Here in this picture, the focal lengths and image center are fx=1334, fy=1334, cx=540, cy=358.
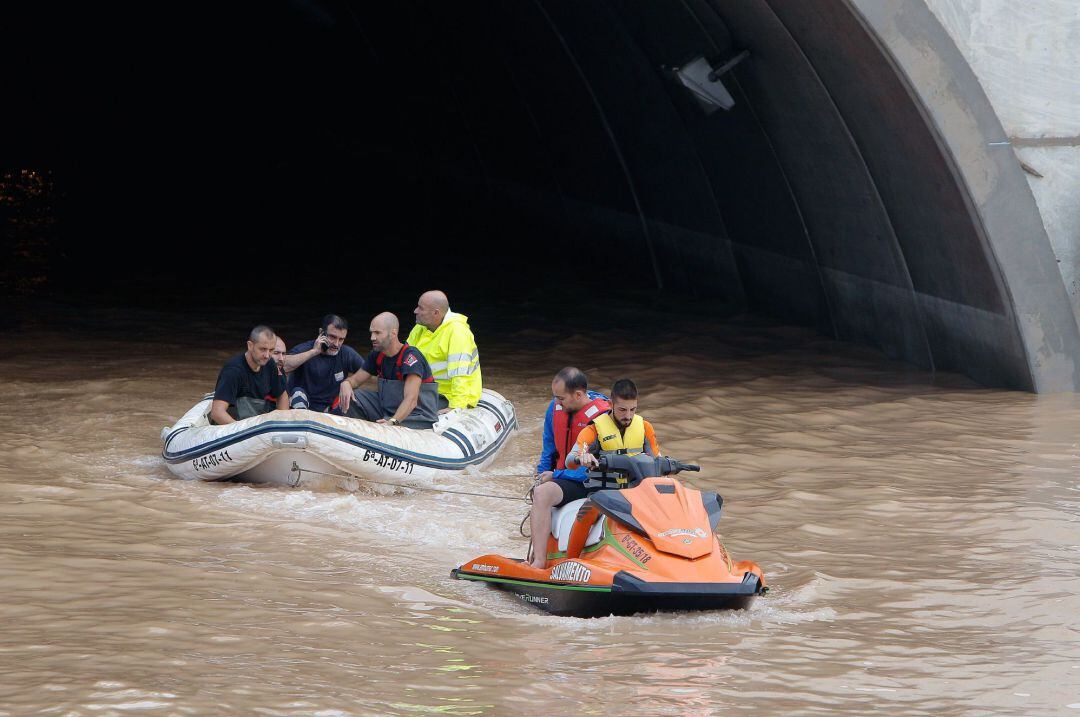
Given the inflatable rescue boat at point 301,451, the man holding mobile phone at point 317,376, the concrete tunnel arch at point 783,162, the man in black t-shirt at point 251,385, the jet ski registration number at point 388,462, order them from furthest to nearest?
the concrete tunnel arch at point 783,162 < the man holding mobile phone at point 317,376 < the man in black t-shirt at point 251,385 < the jet ski registration number at point 388,462 < the inflatable rescue boat at point 301,451

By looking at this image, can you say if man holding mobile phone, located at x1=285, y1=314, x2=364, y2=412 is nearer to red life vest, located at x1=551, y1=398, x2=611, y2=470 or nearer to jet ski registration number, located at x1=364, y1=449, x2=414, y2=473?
jet ski registration number, located at x1=364, y1=449, x2=414, y2=473

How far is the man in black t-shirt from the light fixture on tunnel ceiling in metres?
6.27

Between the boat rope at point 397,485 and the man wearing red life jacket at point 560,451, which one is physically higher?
the man wearing red life jacket at point 560,451

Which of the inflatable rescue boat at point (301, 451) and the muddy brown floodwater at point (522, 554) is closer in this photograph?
the muddy brown floodwater at point (522, 554)

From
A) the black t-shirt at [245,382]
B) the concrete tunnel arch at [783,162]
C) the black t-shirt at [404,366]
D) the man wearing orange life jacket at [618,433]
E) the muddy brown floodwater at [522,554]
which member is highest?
the concrete tunnel arch at [783,162]

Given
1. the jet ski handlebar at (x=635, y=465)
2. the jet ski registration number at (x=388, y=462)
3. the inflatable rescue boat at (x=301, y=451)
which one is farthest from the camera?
the jet ski registration number at (x=388, y=462)

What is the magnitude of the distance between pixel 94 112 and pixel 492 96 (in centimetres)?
1942

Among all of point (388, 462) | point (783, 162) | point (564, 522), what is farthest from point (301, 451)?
point (783, 162)

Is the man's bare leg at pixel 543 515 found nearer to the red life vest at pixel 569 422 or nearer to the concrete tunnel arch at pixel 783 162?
the red life vest at pixel 569 422

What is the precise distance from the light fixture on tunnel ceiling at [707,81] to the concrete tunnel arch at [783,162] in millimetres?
160

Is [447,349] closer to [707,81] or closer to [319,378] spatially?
[319,378]

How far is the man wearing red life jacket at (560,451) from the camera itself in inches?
298

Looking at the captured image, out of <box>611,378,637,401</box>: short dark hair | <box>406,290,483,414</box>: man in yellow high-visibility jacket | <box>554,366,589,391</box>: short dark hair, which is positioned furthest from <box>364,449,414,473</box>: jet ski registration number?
<box>611,378,637,401</box>: short dark hair

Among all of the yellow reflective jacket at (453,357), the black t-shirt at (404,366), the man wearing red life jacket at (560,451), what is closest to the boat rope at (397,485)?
the black t-shirt at (404,366)
